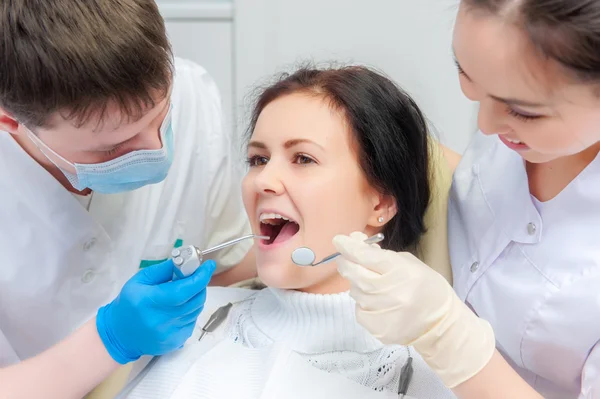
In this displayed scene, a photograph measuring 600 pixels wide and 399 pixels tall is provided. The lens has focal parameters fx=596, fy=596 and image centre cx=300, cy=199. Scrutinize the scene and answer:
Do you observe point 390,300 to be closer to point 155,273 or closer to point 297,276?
Result: point 297,276

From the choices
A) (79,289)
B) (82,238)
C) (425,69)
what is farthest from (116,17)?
(425,69)

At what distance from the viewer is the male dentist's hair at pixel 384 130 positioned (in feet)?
4.39

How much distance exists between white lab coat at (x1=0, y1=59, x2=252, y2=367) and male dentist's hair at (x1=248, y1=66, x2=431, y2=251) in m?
0.26

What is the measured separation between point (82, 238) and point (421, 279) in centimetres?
85

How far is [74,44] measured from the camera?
103 cm

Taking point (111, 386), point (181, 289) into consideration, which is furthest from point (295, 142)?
point (111, 386)

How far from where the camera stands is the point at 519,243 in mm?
1199

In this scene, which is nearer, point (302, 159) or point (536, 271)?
point (536, 271)

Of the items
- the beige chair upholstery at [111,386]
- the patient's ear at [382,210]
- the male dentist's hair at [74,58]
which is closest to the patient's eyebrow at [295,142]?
the patient's ear at [382,210]

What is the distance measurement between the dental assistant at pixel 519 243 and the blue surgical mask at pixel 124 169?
18.1 inches

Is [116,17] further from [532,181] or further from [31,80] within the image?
[532,181]

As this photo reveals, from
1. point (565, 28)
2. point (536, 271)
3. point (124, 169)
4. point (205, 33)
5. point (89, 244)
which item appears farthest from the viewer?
point (205, 33)

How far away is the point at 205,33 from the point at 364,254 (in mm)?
1510

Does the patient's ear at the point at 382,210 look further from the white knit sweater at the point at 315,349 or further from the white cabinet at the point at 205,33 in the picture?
the white cabinet at the point at 205,33
